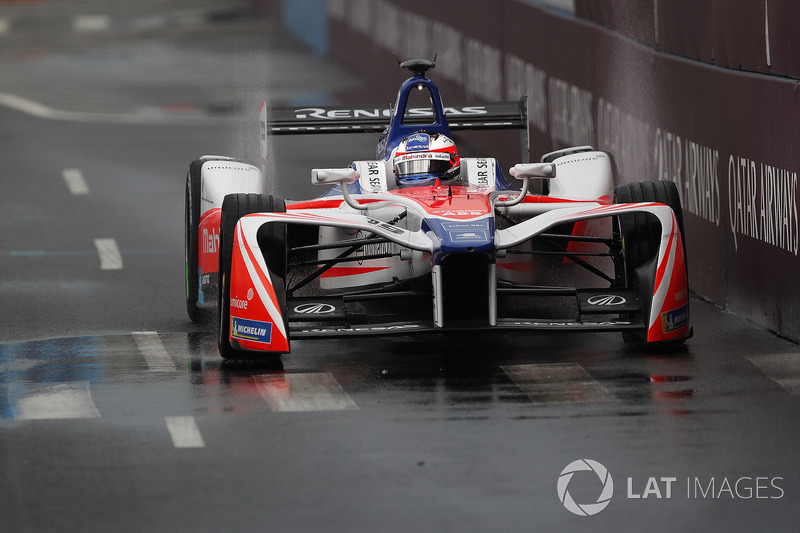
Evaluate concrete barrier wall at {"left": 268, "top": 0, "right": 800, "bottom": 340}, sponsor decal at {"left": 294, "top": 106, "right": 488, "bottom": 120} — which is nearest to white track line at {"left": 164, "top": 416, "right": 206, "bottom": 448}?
concrete barrier wall at {"left": 268, "top": 0, "right": 800, "bottom": 340}

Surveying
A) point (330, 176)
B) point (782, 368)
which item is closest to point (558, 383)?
point (782, 368)

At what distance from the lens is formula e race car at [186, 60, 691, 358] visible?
9648mm

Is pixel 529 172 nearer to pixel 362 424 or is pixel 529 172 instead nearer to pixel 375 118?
pixel 375 118

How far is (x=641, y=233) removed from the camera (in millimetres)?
10086

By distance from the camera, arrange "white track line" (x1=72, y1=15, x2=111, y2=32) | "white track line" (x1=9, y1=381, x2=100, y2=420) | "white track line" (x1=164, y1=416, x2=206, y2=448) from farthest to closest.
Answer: "white track line" (x1=72, y1=15, x2=111, y2=32) < "white track line" (x1=9, y1=381, x2=100, y2=420) < "white track line" (x1=164, y1=416, x2=206, y2=448)

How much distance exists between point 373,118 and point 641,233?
3.18 meters

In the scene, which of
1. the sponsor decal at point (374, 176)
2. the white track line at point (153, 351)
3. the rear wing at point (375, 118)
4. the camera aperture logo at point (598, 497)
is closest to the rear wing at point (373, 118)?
the rear wing at point (375, 118)

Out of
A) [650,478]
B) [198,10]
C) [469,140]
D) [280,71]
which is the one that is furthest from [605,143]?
[198,10]

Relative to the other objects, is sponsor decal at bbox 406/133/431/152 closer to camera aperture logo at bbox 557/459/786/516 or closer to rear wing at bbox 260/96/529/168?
rear wing at bbox 260/96/529/168

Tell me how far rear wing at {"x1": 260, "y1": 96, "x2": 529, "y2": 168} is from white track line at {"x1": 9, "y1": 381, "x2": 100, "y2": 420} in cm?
354

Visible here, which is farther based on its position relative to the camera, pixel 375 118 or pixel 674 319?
pixel 375 118

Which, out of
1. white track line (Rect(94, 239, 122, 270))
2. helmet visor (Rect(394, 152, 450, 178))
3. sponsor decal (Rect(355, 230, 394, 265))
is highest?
helmet visor (Rect(394, 152, 450, 178))

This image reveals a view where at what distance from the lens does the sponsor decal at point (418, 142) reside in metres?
11.2

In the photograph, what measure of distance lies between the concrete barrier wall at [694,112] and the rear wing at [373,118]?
1194mm
